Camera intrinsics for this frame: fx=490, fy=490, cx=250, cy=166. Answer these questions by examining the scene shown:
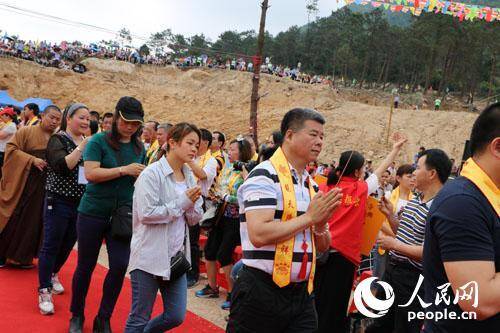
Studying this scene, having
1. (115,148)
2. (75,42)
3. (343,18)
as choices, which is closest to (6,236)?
(115,148)

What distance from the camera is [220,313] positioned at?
545 cm

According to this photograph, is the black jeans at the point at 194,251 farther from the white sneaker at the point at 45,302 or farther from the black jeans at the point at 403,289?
the black jeans at the point at 403,289

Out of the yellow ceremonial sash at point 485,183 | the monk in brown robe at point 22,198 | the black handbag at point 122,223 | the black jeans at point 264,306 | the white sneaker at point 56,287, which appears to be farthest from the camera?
the monk in brown robe at point 22,198

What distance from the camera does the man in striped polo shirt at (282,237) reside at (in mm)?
2533

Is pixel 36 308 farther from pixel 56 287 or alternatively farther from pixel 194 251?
pixel 194 251

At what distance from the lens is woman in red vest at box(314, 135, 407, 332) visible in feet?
14.4

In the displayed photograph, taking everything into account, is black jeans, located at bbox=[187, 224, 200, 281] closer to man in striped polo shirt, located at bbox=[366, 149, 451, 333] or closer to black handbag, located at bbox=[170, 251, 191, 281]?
black handbag, located at bbox=[170, 251, 191, 281]

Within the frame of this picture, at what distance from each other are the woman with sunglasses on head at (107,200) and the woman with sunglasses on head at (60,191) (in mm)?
521

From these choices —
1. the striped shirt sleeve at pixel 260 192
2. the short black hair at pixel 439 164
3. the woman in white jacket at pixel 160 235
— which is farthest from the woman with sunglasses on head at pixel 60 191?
the short black hair at pixel 439 164

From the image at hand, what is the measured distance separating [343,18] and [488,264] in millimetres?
73081

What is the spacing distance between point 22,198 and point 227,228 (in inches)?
94.8

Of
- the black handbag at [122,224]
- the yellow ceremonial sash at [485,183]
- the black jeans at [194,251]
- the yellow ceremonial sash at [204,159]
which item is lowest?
the black jeans at [194,251]

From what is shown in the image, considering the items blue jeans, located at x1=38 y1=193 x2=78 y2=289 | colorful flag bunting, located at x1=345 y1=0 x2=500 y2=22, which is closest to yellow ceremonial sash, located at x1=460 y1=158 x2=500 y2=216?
blue jeans, located at x1=38 y1=193 x2=78 y2=289

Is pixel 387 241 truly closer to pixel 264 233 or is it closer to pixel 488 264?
pixel 264 233
